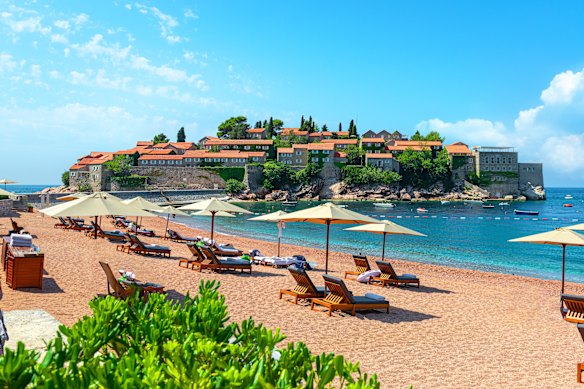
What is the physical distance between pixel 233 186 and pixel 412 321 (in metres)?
84.0

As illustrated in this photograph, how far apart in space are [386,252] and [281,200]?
65931 millimetres

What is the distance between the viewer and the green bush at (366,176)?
9912 cm

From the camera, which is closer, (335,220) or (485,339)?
(485,339)

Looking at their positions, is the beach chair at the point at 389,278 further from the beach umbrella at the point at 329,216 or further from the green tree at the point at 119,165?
the green tree at the point at 119,165

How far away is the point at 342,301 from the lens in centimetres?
1027

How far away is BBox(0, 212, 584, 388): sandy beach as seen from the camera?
23.0 feet

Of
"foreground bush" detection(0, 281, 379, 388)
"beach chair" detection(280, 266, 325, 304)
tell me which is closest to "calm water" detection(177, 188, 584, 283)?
"beach chair" detection(280, 266, 325, 304)

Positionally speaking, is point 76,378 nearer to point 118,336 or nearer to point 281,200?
point 118,336

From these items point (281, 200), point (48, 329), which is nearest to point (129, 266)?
point (48, 329)

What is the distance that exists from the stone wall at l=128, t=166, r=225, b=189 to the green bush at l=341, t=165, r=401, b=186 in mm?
25660

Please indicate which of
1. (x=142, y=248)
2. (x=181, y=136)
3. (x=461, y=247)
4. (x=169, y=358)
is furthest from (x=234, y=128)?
(x=169, y=358)

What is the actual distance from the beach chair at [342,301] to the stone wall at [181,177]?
3338 inches

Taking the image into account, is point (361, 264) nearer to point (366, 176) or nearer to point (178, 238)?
point (178, 238)

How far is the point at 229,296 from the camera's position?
11.2 metres
